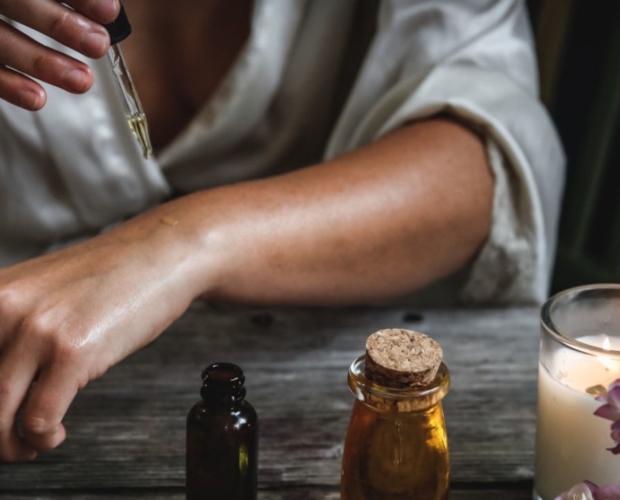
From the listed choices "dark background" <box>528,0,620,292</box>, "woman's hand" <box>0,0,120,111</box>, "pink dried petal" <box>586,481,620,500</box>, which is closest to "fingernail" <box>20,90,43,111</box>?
"woman's hand" <box>0,0,120,111</box>

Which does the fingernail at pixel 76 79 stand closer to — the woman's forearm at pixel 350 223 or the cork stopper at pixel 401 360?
the woman's forearm at pixel 350 223

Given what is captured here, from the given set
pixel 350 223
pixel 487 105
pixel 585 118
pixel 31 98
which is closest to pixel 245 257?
pixel 350 223

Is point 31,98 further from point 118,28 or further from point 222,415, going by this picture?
point 222,415

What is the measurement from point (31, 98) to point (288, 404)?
30cm

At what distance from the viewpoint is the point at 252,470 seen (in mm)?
525

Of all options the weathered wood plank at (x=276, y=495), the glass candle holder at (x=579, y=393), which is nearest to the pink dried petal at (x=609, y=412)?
the glass candle holder at (x=579, y=393)

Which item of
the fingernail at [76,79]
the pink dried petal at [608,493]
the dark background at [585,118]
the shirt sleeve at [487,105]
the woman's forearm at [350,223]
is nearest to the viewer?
the pink dried petal at [608,493]

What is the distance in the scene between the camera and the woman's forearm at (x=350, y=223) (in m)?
0.66

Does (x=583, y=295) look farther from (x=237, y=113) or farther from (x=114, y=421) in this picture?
(x=237, y=113)

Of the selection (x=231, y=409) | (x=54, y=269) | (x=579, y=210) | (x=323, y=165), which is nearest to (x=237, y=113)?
(x=323, y=165)

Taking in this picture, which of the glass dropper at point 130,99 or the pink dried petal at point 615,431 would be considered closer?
the pink dried petal at point 615,431

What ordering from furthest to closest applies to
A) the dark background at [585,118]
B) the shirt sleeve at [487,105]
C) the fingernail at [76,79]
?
1. the dark background at [585,118]
2. the shirt sleeve at [487,105]
3. the fingernail at [76,79]

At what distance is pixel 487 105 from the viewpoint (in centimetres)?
81

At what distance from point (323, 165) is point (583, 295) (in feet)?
0.96
